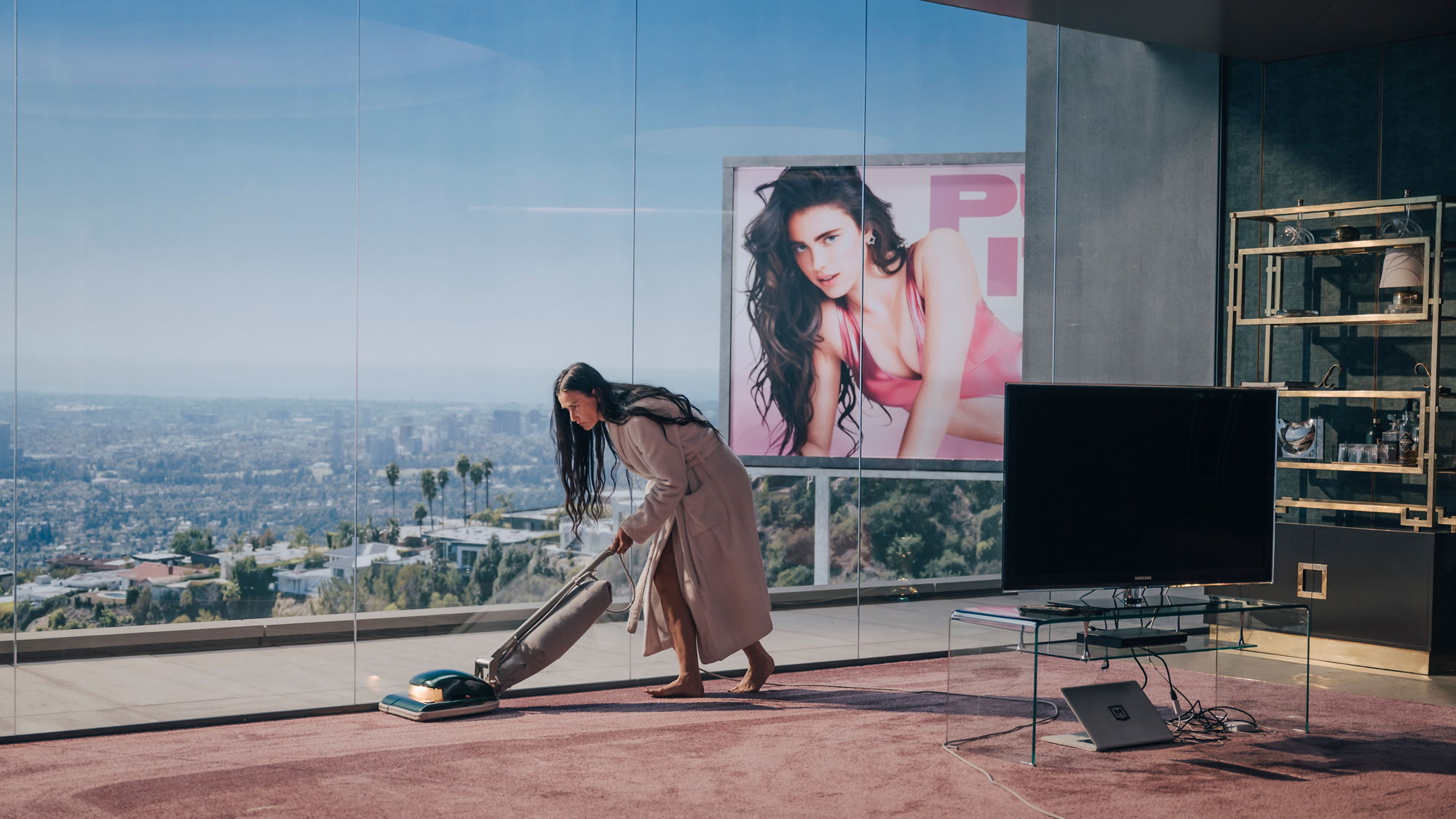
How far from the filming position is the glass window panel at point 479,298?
15.2 feet

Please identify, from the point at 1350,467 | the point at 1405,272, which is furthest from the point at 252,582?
the point at 1405,272

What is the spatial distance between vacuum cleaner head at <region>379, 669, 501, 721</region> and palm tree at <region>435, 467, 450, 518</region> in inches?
25.9

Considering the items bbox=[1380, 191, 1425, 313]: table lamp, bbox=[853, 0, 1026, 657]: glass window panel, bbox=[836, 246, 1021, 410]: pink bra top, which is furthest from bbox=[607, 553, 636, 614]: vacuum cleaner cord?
bbox=[1380, 191, 1425, 313]: table lamp

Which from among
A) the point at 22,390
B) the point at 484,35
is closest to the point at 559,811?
the point at 22,390

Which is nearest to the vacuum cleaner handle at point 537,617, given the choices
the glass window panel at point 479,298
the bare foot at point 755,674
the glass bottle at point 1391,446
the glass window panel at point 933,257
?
the glass window panel at point 479,298

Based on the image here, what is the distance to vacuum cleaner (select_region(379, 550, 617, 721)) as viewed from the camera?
14.0 feet

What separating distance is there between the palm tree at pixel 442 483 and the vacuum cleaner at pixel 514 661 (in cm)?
54

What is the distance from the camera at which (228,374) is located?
440 cm

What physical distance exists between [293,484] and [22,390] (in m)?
0.94

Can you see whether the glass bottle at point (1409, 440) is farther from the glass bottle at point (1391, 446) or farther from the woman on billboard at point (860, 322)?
the woman on billboard at point (860, 322)

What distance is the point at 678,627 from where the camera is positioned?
4621mm

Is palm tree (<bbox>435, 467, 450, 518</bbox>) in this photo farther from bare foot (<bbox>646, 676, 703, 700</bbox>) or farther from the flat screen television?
the flat screen television

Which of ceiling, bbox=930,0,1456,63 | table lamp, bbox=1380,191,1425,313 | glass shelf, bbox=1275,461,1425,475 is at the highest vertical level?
ceiling, bbox=930,0,1456,63

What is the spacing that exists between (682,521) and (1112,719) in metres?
1.67
